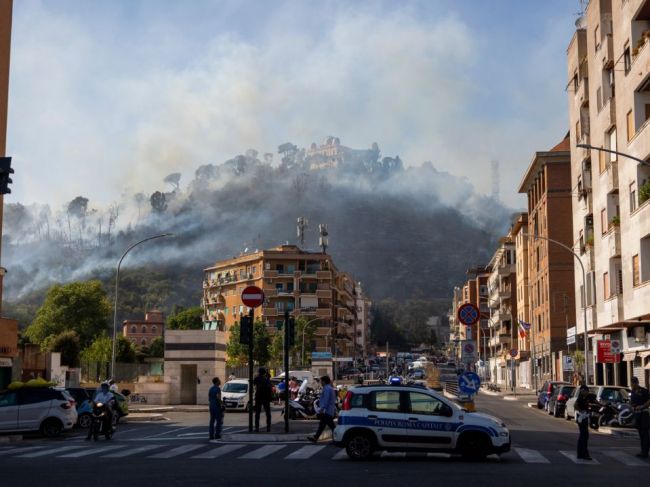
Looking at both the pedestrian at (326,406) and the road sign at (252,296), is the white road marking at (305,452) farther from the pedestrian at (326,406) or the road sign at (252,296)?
the road sign at (252,296)

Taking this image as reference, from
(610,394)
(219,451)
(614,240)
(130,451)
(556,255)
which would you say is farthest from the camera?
(556,255)

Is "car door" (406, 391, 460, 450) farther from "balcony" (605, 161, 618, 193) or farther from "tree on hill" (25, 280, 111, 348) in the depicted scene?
"tree on hill" (25, 280, 111, 348)

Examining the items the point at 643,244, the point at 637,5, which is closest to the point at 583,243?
the point at 643,244

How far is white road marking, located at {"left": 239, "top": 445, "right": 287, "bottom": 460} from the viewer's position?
18344 millimetres

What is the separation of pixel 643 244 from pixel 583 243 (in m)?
14.1

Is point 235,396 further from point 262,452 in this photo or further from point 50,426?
point 262,452

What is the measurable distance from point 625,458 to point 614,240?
25931 mm

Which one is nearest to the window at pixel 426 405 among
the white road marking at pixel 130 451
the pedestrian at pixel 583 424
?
the pedestrian at pixel 583 424

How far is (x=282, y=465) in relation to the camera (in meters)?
16.4

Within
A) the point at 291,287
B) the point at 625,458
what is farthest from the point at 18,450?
the point at 291,287

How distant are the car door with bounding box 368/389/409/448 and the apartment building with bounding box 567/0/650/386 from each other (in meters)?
22.4

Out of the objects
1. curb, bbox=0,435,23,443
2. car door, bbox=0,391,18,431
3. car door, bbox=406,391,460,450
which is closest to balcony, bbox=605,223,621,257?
car door, bbox=406,391,460,450

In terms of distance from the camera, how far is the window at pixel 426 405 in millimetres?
17672

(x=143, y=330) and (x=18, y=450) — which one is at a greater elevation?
(x=143, y=330)
